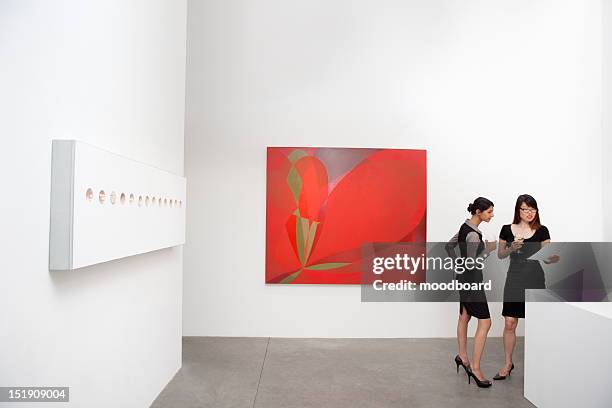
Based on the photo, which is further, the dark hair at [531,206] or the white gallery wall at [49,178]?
the dark hair at [531,206]

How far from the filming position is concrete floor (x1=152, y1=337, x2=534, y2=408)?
3377 millimetres

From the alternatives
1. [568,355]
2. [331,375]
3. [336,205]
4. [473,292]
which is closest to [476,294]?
[473,292]

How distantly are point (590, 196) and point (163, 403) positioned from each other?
516cm

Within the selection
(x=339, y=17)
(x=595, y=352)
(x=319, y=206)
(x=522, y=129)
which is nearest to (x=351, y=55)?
(x=339, y=17)

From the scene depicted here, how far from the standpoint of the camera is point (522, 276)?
390cm

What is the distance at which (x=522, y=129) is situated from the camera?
5289 mm

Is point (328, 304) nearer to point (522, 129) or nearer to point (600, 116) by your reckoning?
point (522, 129)

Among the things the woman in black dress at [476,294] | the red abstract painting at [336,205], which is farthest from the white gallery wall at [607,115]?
the woman in black dress at [476,294]

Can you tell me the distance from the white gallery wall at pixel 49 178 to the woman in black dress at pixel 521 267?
3.00 m

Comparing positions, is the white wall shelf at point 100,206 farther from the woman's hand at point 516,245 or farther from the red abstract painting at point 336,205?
the woman's hand at point 516,245

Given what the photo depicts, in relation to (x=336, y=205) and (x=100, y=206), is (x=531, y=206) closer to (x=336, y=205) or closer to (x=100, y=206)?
(x=336, y=205)

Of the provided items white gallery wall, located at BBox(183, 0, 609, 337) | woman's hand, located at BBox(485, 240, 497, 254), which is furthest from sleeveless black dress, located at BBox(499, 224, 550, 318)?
white gallery wall, located at BBox(183, 0, 609, 337)

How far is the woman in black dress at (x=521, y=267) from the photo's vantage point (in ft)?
12.8

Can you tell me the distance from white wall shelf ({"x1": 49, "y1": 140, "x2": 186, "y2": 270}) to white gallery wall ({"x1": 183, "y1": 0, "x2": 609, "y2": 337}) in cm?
194
